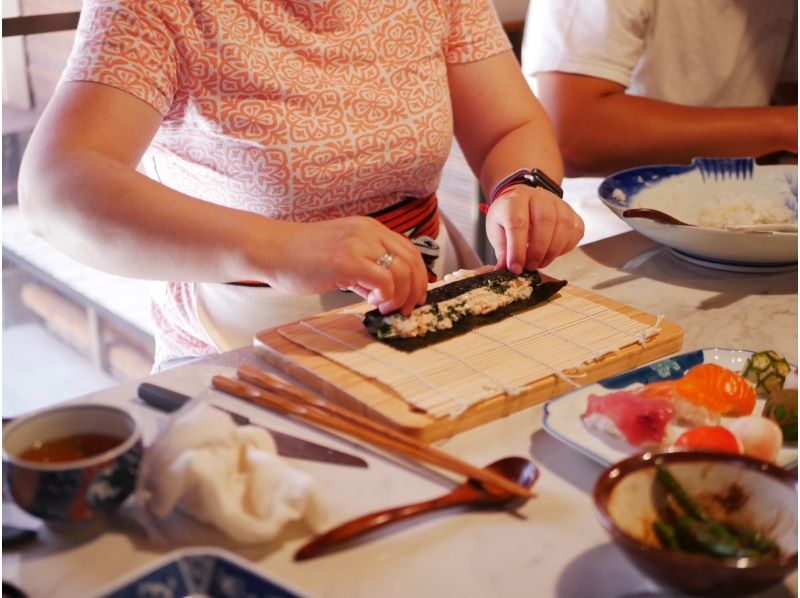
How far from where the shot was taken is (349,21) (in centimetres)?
155

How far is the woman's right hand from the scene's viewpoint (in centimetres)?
116

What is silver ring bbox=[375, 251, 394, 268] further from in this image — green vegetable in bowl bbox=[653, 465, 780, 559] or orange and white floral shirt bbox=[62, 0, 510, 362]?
green vegetable in bowl bbox=[653, 465, 780, 559]

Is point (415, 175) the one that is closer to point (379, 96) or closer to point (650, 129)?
point (379, 96)

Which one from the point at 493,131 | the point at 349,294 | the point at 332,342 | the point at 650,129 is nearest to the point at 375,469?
the point at 332,342

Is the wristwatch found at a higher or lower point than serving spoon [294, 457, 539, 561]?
higher

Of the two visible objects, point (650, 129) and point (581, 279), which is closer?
point (581, 279)

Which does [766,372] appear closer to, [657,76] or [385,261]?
[385,261]

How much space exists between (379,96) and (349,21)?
0.13m

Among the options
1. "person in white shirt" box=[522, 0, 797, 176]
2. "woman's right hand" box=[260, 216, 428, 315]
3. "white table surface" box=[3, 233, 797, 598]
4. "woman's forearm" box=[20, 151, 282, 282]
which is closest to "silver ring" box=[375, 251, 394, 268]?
"woman's right hand" box=[260, 216, 428, 315]

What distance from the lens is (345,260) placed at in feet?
3.78

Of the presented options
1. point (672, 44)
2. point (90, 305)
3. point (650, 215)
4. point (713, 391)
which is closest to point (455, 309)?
point (713, 391)

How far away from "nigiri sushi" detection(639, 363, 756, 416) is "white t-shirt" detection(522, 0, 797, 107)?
1.21m

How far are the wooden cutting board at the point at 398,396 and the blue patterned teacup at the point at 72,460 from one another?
0.96 ft

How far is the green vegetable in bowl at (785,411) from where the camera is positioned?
1048 mm
